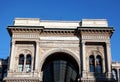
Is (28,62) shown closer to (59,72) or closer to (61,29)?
(61,29)

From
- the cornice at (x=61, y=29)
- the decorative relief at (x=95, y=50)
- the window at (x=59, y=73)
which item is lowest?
the window at (x=59, y=73)

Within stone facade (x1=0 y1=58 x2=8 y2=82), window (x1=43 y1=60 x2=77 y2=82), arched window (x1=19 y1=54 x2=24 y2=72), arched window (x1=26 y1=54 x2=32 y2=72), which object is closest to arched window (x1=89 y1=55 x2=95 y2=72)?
arched window (x1=26 y1=54 x2=32 y2=72)

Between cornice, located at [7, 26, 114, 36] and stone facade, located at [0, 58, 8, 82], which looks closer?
cornice, located at [7, 26, 114, 36]

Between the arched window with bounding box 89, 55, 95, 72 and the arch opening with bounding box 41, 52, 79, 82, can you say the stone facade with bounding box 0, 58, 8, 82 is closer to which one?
the arch opening with bounding box 41, 52, 79, 82

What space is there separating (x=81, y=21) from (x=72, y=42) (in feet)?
11.7

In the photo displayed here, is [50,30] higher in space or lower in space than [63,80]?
higher

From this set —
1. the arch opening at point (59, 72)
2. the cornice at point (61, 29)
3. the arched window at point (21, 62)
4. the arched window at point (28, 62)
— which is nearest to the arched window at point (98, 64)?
the cornice at point (61, 29)

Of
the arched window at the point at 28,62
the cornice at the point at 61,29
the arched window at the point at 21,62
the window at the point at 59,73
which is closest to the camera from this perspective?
the arched window at the point at 28,62

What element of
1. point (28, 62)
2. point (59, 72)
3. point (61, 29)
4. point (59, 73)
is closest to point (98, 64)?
point (61, 29)

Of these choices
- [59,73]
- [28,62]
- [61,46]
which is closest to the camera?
[28,62]

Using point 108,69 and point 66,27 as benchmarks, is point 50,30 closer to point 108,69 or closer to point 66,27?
point 66,27

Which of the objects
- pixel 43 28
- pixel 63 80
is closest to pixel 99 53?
pixel 43 28

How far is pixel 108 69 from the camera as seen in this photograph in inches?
1612

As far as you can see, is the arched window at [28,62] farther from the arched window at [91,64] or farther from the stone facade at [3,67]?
the stone facade at [3,67]
